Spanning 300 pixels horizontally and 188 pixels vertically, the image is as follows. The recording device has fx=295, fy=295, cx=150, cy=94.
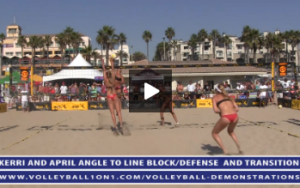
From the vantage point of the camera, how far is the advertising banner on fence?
4.38 m

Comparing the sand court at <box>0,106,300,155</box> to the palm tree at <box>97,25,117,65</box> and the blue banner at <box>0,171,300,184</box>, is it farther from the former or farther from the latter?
the palm tree at <box>97,25,117,65</box>

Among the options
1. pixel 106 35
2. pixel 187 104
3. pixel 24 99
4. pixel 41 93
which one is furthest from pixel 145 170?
pixel 106 35

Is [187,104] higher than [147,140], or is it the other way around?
[187,104]

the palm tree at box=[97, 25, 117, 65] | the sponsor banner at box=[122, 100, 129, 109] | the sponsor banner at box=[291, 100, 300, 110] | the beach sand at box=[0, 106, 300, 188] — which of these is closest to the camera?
the beach sand at box=[0, 106, 300, 188]

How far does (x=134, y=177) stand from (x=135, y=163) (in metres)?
0.23

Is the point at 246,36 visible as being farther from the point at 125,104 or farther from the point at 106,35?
the point at 125,104

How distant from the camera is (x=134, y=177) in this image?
14.6 ft

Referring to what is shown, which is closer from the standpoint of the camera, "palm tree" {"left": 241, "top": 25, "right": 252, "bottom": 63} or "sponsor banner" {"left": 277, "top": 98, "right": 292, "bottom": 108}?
"sponsor banner" {"left": 277, "top": 98, "right": 292, "bottom": 108}

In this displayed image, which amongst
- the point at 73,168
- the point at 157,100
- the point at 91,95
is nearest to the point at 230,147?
the point at 73,168

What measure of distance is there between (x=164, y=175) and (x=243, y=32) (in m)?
60.5

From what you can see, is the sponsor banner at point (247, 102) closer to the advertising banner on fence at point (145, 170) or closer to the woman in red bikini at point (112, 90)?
the woman in red bikini at point (112, 90)

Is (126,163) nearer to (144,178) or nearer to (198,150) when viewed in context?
(144,178)

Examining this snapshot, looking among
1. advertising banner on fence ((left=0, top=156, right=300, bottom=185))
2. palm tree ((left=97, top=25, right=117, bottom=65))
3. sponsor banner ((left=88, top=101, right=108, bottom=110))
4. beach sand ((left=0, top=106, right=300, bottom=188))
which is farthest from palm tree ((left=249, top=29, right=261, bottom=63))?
advertising banner on fence ((left=0, top=156, right=300, bottom=185))

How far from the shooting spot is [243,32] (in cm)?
6025
